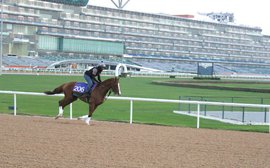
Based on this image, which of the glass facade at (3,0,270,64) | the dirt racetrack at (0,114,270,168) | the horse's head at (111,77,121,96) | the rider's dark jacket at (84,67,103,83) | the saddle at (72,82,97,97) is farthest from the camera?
the glass facade at (3,0,270,64)

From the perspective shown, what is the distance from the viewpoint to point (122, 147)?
9477 mm

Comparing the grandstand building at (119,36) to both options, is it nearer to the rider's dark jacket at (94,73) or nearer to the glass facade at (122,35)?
the glass facade at (122,35)

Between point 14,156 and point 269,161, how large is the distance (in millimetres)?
3624

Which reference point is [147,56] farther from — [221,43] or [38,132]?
[38,132]

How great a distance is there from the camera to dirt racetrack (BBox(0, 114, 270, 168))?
309 inches

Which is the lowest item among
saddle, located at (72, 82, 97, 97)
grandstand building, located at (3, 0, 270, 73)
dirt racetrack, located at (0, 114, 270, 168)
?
dirt racetrack, located at (0, 114, 270, 168)

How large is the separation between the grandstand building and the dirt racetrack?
73.5 metres

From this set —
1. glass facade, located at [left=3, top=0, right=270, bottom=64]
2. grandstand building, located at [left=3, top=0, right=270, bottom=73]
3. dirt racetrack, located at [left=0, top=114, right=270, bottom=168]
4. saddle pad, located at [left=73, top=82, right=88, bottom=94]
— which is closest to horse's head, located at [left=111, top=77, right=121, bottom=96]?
saddle pad, located at [left=73, top=82, right=88, bottom=94]

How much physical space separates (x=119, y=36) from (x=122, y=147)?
9297cm

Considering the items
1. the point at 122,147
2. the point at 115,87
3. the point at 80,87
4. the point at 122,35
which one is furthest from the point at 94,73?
the point at 122,35

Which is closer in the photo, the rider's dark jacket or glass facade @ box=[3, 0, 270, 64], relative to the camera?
the rider's dark jacket

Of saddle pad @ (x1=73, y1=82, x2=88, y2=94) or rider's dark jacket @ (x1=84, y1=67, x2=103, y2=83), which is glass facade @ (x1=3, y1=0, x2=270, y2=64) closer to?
saddle pad @ (x1=73, y1=82, x2=88, y2=94)

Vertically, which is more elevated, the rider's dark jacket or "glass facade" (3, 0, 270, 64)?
"glass facade" (3, 0, 270, 64)

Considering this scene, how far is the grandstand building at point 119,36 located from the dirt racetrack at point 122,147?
7347 centimetres
